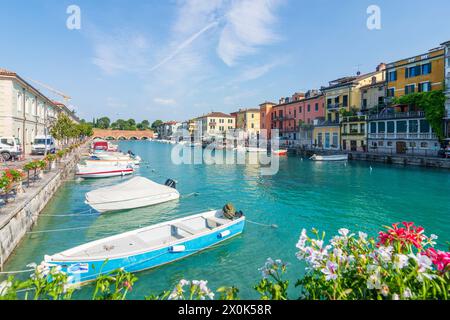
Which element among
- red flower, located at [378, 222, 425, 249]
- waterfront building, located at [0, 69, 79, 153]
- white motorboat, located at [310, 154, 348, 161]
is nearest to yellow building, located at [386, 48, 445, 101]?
white motorboat, located at [310, 154, 348, 161]

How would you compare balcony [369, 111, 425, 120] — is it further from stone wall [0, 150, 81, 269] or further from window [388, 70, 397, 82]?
stone wall [0, 150, 81, 269]

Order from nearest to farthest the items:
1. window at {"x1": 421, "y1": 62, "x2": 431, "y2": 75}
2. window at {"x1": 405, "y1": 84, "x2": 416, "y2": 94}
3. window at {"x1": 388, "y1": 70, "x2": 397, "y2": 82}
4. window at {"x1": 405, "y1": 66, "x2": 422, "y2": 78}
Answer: window at {"x1": 421, "y1": 62, "x2": 431, "y2": 75} → window at {"x1": 405, "y1": 66, "x2": 422, "y2": 78} → window at {"x1": 405, "y1": 84, "x2": 416, "y2": 94} → window at {"x1": 388, "y1": 70, "x2": 397, "y2": 82}

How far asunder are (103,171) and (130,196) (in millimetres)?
14327

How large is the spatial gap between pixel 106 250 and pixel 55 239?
4.59 meters

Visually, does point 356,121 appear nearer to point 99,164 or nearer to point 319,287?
point 99,164

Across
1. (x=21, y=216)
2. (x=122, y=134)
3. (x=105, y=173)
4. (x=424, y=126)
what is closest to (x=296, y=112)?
(x=424, y=126)

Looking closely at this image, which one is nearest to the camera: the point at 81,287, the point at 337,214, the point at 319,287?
the point at 319,287

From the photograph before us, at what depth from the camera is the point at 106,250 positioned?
9961 mm

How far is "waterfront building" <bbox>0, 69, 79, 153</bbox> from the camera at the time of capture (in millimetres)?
32031

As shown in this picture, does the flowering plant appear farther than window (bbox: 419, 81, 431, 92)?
No

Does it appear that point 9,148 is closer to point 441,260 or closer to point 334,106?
point 441,260

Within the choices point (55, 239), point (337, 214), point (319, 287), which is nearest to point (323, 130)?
point (337, 214)

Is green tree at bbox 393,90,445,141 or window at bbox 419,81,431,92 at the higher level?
window at bbox 419,81,431,92

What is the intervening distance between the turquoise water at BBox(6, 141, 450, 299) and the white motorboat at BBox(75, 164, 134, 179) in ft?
5.57
